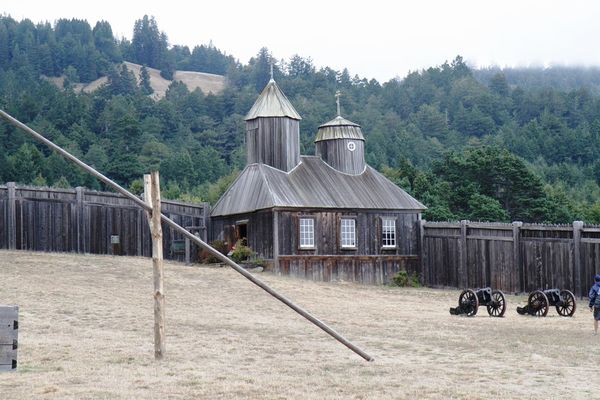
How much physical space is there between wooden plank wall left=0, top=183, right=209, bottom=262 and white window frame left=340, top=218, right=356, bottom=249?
7.26m

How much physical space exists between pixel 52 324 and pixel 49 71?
175m

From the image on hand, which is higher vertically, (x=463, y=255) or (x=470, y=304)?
(x=463, y=255)

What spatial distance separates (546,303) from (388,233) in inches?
551

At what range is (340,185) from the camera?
38344 millimetres

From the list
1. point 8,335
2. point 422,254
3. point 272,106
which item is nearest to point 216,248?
point 272,106

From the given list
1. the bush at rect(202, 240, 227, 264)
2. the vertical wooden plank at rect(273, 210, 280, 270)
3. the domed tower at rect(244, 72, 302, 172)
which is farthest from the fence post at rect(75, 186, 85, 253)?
the domed tower at rect(244, 72, 302, 172)

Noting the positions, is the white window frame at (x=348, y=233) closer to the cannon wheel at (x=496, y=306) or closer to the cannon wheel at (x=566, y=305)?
the cannon wheel at (x=496, y=306)

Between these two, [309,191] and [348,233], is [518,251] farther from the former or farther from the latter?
[309,191]

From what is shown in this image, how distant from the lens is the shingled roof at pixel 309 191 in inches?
1417

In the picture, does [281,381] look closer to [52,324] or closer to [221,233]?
[52,324]

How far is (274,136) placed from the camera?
3828cm

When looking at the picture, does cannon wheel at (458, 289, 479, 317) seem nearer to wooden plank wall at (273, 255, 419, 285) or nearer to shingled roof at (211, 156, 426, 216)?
wooden plank wall at (273, 255, 419, 285)

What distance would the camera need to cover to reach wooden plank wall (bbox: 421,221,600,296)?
2969 cm

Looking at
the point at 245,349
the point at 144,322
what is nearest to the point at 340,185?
the point at 144,322
